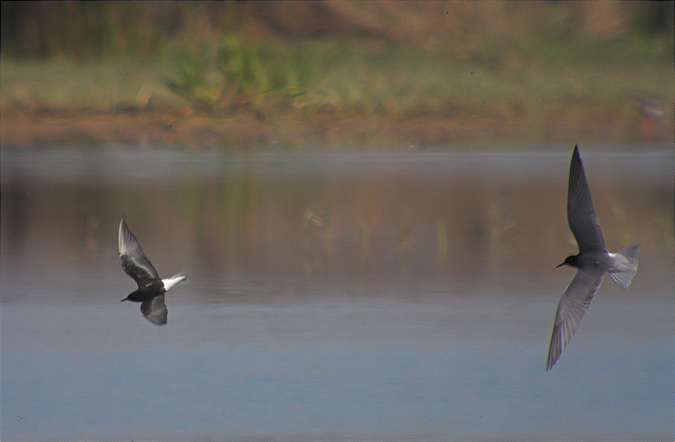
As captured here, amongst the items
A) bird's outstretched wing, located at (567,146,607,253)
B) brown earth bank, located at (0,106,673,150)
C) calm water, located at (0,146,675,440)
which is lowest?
calm water, located at (0,146,675,440)

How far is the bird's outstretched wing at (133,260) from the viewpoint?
13.8 feet

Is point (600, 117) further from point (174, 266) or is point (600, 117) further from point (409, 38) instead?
point (174, 266)

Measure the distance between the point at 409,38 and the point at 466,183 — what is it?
5.61 meters

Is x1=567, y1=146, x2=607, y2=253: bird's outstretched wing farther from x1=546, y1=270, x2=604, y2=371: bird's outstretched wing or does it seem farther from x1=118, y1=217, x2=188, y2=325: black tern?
x1=118, y1=217, x2=188, y2=325: black tern

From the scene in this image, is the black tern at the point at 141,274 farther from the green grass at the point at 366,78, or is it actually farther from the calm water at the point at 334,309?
the green grass at the point at 366,78

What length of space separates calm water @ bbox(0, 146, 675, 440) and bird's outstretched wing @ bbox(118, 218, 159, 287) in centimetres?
45

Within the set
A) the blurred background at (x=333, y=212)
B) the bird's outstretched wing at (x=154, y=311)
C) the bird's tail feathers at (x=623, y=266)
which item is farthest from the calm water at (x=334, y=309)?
the bird's tail feathers at (x=623, y=266)

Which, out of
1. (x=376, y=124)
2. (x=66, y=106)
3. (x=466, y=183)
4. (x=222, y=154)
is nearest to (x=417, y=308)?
(x=466, y=183)

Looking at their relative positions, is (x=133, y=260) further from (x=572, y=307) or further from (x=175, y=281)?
(x=572, y=307)

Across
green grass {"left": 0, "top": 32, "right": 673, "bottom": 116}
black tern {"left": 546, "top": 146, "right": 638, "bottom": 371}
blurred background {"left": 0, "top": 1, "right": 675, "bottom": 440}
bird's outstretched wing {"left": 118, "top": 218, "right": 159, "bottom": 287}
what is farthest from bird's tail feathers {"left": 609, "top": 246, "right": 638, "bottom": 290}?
green grass {"left": 0, "top": 32, "right": 673, "bottom": 116}

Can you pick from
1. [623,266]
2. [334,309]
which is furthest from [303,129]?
[623,266]

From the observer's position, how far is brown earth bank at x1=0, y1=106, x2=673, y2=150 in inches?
452

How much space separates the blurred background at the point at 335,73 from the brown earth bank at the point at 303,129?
0.07 feet

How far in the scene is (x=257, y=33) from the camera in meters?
14.9
